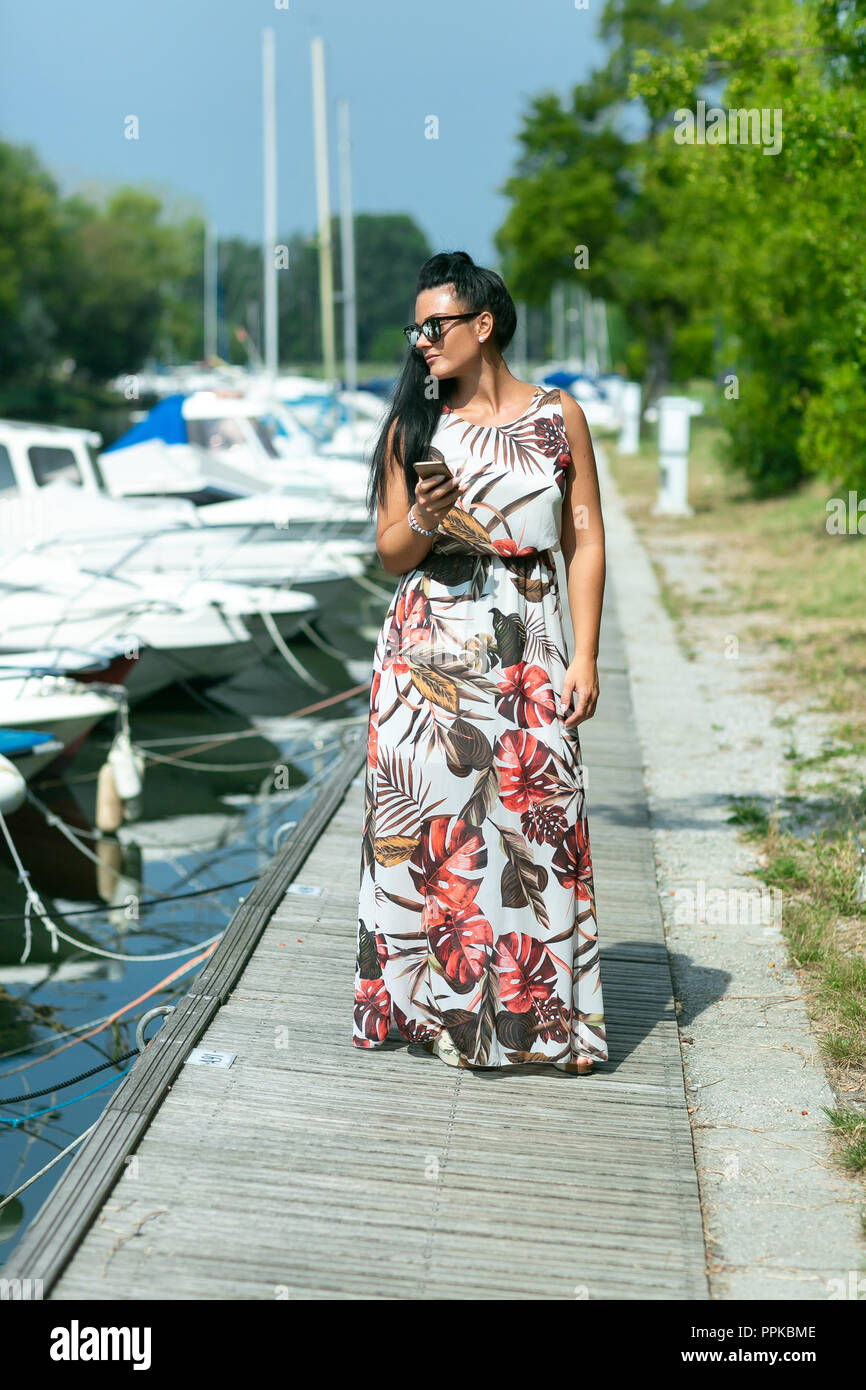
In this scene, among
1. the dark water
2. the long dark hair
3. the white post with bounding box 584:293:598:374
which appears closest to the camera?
the long dark hair

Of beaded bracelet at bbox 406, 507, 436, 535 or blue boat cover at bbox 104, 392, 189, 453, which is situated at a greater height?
beaded bracelet at bbox 406, 507, 436, 535

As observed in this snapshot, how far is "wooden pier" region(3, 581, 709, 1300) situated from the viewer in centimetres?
297

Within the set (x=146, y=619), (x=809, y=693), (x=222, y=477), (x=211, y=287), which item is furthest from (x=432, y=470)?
(x=211, y=287)

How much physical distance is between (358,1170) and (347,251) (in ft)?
80.3

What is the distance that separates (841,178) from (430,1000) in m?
6.78

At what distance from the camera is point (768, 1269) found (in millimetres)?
3035

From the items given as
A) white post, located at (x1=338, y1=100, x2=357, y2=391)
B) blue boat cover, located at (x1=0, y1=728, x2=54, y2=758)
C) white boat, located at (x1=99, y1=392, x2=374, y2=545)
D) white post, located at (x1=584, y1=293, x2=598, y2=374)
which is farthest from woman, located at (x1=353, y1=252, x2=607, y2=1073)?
white post, located at (x1=584, y1=293, x2=598, y2=374)

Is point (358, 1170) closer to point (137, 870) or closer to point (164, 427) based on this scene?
point (137, 870)

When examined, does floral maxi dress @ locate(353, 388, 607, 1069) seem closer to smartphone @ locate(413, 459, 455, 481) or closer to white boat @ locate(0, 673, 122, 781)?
smartphone @ locate(413, 459, 455, 481)

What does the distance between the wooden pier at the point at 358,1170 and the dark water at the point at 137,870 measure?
1174mm

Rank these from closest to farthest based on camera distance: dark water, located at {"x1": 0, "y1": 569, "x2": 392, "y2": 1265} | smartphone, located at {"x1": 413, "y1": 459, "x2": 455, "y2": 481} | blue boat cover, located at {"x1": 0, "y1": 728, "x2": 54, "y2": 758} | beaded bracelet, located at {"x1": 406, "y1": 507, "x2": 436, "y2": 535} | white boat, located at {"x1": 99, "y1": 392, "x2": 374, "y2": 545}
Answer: smartphone, located at {"x1": 413, "y1": 459, "x2": 455, "y2": 481} → beaded bracelet, located at {"x1": 406, "y1": 507, "x2": 436, "y2": 535} → dark water, located at {"x1": 0, "y1": 569, "x2": 392, "y2": 1265} → blue boat cover, located at {"x1": 0, "y1": 728, "x2": 54, "y2": 758} → white boat, located at {"x1": 99, "y1": 392, "x2": 374, "y2": 545}

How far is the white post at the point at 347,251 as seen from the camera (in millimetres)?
25166

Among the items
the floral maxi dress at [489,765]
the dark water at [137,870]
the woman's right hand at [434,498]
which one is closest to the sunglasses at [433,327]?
the floral maxi dress at [489,765]

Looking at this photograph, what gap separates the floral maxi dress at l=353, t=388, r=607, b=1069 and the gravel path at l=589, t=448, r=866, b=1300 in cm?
58
